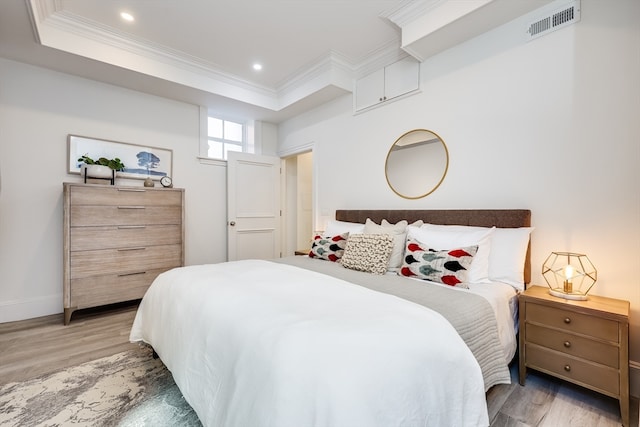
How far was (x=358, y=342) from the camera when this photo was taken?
38.5 inches

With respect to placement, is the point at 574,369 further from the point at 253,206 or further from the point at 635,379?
the point at 253,206

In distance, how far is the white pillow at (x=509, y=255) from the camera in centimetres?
195

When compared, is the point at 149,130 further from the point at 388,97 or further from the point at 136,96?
the point at 388,97

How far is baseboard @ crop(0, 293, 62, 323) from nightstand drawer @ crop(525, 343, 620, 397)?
4.30 metres

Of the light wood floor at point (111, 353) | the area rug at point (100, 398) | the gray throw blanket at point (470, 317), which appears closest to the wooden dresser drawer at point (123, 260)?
the light wood floor at point (111, 353)

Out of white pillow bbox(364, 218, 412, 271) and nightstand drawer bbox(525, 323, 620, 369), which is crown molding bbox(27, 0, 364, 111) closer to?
white pillow bbox(364, 218, 412, 271)

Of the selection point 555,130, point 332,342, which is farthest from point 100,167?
point 555,130

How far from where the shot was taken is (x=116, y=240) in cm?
301

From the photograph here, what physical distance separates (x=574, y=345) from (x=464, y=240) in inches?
32.2

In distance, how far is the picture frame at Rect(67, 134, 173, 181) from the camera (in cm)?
313

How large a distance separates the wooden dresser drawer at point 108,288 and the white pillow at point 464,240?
113 inches

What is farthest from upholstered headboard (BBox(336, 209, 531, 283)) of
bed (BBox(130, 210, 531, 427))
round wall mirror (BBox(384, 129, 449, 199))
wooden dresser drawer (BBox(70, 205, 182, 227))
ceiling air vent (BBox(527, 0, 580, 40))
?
wooden dresser drawer (BBox(70, 205, 182, 227))

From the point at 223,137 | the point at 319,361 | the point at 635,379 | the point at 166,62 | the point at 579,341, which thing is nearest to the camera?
the point at 319,361

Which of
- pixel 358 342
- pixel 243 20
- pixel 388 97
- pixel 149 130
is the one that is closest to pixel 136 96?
pixel 149 130
